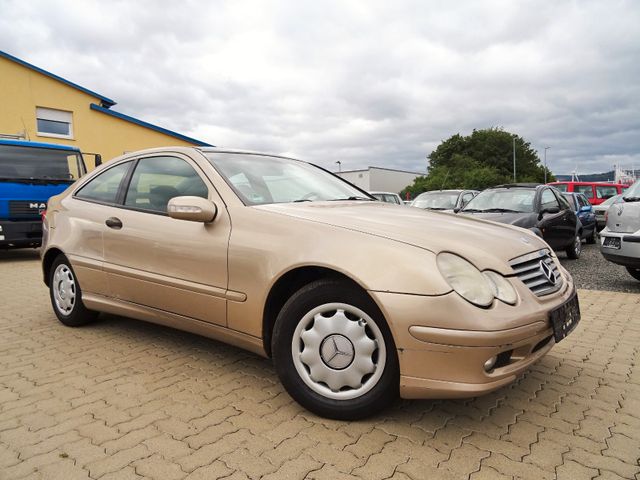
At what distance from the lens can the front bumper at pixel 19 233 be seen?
8.59 m

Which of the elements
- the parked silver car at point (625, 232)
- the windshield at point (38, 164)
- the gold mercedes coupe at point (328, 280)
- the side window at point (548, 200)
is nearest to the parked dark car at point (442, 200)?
the side window at point (548, 200)

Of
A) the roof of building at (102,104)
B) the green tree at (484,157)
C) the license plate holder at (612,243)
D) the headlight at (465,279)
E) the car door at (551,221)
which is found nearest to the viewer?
the headlight at (465,279)

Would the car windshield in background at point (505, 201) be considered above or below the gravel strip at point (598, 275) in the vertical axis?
above

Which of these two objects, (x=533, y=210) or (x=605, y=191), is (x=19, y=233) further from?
(x=605, y=191)

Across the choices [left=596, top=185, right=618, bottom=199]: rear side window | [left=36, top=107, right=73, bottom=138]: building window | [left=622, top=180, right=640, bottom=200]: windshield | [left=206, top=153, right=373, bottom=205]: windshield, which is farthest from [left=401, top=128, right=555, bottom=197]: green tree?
[left=206, top=153, right=373, bottom=205]: windshield

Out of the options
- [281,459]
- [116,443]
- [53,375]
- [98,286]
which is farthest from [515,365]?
[98,286]

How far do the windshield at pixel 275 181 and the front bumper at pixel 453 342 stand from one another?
3.90 feet

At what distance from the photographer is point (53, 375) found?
3.00 m

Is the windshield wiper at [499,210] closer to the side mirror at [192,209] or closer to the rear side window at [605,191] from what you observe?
the side mirror at [192,209]

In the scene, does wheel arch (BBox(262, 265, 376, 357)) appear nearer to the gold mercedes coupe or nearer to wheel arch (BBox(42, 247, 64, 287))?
the gold mercedes coupe

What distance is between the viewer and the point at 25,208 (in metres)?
8.77

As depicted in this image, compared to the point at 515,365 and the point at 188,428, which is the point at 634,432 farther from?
the point at 188,428

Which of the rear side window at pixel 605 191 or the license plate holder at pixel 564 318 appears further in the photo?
the rear side window at pixel 605 191

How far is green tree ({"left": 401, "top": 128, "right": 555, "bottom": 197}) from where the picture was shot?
203 ft
